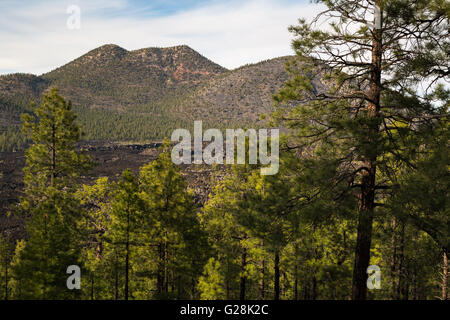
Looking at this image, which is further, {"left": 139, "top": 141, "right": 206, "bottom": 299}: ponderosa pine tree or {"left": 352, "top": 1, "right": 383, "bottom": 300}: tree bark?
{"left": 139, "top": 141, "right": 206, "bottom": 299}: ponderosa pine tree

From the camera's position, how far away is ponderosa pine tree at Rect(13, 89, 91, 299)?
13.1 meters

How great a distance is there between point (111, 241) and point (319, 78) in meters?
11.3

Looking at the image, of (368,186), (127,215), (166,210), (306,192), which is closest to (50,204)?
(127,215)

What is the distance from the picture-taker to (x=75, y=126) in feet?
50.2

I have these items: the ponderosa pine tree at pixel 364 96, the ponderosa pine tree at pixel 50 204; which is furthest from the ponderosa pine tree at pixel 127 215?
the ponderosa pine tree at pixel 364 96

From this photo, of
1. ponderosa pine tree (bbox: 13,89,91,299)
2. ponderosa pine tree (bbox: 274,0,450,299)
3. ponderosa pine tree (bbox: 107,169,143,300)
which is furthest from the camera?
ponderosa pine tree (bbox: 107,169,143,300)

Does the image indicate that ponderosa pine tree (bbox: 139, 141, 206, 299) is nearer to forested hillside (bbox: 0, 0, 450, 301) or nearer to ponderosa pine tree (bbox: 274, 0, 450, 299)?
forested hillside (bbox: 0, 0, 450, 301)

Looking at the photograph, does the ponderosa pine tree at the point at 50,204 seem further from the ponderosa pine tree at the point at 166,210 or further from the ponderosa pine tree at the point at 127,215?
the ponderosa pine tree at the point at 166,210

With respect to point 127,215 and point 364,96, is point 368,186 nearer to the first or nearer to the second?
point 364,96

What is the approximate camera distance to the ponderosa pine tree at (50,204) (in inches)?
515

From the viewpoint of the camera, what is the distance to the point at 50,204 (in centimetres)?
1399

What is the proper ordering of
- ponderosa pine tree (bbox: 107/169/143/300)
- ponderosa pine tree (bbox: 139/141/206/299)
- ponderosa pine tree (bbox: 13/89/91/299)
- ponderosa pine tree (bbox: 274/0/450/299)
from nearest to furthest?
ponderosa pine tree (bbox: 274/0/450/299), ponderosa pine tree (bbox: 13/89/91/299), ponderosa pine tree (bbox: 107/169/143/300), ponderosa pine tree (bbox: 139/141/206/299)

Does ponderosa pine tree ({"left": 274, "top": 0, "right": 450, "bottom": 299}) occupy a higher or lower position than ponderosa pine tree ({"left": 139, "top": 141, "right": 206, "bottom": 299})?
higher

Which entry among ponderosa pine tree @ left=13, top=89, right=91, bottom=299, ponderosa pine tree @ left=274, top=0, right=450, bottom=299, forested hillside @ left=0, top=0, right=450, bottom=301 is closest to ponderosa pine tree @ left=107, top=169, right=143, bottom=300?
forested hillside @ left=0, top=0, right=450, bottom=301
